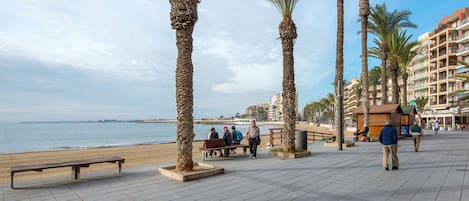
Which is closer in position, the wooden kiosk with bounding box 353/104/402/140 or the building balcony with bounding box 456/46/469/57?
the wooden kiosk with bounding box 353/104/402/140

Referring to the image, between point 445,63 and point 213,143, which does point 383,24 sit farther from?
point 445,63

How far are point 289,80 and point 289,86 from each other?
0.78 ft

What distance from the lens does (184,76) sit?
7.91m

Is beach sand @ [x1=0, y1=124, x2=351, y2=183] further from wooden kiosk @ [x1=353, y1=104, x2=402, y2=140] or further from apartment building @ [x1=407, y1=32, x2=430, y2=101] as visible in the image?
apartment building @ [x1=407, y1=32, x2=430, y2=101]

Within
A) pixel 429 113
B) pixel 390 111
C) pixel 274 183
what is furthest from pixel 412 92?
pixel 274 183

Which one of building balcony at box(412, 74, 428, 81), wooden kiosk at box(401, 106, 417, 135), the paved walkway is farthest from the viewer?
building balcony at box(412, 74, 428, 81)

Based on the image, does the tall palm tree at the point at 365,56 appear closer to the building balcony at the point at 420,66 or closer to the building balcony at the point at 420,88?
the building balcony at the point at 420,88

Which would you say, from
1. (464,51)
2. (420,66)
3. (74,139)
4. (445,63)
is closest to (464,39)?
(464,51)

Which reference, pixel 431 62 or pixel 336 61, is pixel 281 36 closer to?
pixel 336 61

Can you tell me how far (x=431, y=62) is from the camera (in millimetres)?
68562

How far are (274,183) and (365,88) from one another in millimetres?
16665

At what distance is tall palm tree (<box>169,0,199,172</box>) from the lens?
25.9 ft

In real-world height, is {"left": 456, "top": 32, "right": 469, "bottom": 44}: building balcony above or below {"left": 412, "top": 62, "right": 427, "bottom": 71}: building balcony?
above

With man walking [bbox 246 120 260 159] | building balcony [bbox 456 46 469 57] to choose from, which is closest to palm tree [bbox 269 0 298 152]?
man walking [bbox 246 120 260 159]
